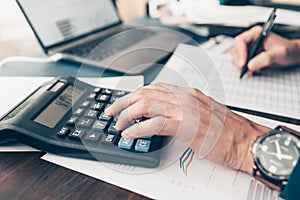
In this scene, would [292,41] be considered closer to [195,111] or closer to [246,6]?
[246,6]

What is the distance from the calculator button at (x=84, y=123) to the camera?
0.45 meters

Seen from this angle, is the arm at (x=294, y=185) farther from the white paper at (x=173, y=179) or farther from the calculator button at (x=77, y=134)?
the calculator button at (x=77, y=134)

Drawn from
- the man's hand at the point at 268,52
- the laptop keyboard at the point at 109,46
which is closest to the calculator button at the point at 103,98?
the laptop keyboard at the point at 109,46

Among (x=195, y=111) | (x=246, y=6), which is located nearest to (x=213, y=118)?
(x=195, y=111)

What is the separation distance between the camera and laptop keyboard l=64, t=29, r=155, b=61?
0.76m

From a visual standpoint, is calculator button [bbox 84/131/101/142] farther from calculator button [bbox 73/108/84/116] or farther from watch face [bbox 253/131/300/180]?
watch face [bbox 253/131/300/180]

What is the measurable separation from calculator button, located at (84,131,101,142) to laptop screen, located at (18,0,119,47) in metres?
0.42

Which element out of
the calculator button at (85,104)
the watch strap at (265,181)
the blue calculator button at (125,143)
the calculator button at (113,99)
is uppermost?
the calculator button at (85,104)

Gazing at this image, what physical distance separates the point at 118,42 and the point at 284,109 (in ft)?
1.53

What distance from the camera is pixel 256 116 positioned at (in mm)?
530

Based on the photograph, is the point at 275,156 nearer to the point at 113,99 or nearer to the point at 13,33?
the point at 113,99

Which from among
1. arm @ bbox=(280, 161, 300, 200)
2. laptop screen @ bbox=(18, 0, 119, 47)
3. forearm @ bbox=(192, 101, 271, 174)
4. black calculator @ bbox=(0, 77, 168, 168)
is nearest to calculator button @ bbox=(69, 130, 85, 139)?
black calculator @ bbox=(0, 77, 168, 168)

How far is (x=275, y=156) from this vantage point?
400 millimetres

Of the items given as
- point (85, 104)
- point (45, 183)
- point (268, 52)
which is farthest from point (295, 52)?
point (45, 183)
